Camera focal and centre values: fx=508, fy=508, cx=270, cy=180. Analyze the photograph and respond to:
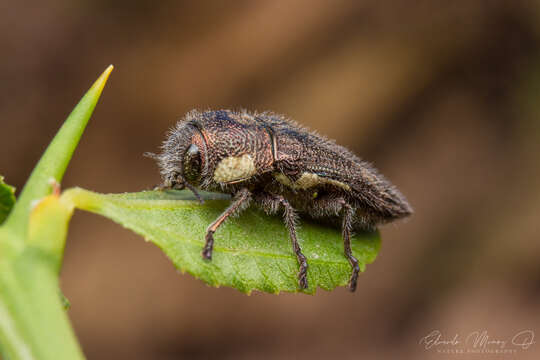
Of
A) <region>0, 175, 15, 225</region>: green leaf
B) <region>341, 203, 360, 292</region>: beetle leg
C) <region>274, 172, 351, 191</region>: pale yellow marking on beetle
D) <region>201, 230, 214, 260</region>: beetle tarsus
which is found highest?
<region>0, 175, 15, 225</region>: green leaf

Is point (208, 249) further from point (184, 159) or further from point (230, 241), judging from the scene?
point (184, 159)

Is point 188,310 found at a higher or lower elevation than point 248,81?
lower

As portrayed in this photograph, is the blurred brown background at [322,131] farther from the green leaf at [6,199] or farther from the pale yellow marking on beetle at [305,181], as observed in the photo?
the green leaf at [6,199]

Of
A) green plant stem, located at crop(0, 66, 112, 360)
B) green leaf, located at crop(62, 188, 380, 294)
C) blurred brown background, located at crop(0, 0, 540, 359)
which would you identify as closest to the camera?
green plant stem, located at crop(0, 66, 112, 360)

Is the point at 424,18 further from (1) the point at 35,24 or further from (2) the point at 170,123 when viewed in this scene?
(1) the point at 35,24

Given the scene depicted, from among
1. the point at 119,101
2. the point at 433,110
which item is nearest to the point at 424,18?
the point at 433,110

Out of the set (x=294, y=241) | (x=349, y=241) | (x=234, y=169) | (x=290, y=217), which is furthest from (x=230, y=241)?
(x=349, y=241)

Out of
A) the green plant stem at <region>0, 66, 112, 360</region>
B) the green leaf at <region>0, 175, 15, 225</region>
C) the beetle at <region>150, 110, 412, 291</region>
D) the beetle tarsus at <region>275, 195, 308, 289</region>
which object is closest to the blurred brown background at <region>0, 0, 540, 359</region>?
the beetle at <region>150, 110, 412, 291</region>

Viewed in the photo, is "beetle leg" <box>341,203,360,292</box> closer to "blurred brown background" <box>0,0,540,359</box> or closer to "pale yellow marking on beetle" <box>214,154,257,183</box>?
"pale yellow marking on beetle" <box>214,154,257,183</box>
